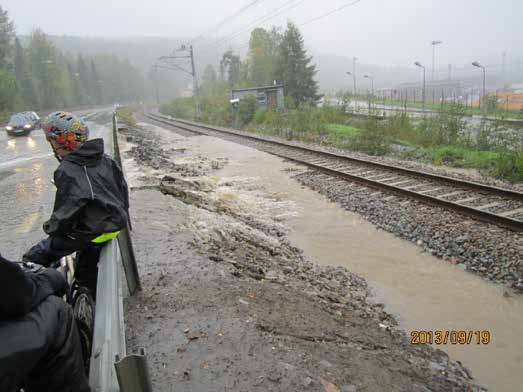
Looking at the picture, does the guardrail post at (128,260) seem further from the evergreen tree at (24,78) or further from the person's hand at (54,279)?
the evergreen tree at (24,78)

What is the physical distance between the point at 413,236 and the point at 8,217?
24.5 feet

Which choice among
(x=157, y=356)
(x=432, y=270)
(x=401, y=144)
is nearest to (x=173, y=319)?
(x=157, y=356)

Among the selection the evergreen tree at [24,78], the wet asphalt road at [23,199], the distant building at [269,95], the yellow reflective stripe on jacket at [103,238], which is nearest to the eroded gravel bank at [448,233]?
the yellow reflective stripe on jacket at [103,238]

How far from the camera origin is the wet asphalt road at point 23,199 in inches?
237

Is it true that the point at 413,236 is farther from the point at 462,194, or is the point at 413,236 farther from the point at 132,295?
the point at 132,295

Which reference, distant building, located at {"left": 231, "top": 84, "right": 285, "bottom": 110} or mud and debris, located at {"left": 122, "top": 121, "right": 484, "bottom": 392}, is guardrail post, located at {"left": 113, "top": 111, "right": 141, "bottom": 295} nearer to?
mud and debris, located at {"left": 122, "top": 121, "right": 484, "bottom": 392}

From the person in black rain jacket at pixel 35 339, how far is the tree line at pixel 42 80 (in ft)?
196

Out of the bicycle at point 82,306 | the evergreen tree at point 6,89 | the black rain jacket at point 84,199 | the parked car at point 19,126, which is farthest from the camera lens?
the evergreen tree at point 6,89

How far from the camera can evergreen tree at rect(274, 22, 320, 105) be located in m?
46.2

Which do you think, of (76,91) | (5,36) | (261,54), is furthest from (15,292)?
(76,91)

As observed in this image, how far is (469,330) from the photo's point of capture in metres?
4.43
